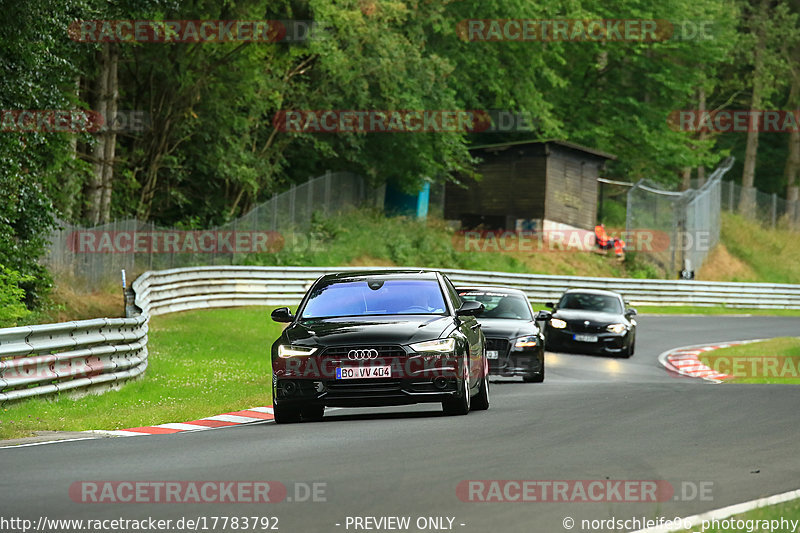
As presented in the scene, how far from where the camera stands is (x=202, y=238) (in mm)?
39719

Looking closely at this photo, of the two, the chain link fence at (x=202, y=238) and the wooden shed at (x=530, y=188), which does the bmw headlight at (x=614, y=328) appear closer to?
the chain link fence at (x=202, y=238)

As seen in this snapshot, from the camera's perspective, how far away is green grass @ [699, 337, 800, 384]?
86.9ft

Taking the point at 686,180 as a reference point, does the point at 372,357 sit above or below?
below

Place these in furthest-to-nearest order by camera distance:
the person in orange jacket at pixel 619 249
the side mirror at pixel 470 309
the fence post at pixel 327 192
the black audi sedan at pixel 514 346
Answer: the person in orange jacket at pixel 619 249 → the fence post at pixel 327 192 → the black audi sedan at pixel 514 346 → the side mirror at pixel 470 309

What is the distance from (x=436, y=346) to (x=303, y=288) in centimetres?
2592

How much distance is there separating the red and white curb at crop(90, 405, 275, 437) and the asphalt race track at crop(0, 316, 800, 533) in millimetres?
651

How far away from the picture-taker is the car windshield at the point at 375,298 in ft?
46.9

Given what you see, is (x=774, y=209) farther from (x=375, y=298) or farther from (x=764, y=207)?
(x=375, y=298)

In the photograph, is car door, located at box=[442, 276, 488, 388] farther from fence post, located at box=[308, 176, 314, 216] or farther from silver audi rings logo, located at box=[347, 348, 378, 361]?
fence post, located at box=[308, 176, 314, 216]

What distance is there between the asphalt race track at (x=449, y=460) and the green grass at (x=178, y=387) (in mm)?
1755

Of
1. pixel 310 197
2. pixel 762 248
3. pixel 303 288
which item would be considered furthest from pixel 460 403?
pixel 762 248

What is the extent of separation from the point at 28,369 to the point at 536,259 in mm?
39687

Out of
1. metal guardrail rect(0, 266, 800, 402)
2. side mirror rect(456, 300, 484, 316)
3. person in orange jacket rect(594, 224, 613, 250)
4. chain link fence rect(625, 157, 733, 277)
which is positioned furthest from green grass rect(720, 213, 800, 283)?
side mirror rect(456, 300, 484, 316)

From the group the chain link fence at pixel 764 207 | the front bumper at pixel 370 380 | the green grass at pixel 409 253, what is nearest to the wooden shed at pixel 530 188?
the green grass at pixel 409 253
